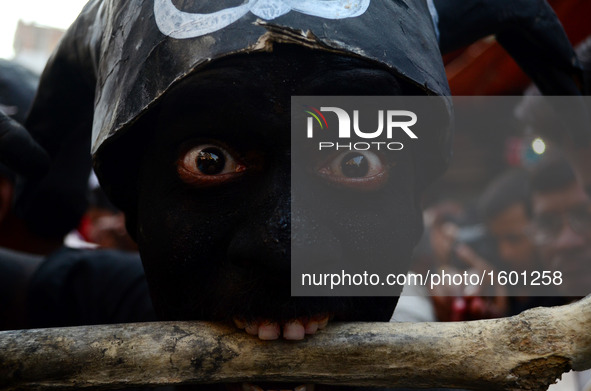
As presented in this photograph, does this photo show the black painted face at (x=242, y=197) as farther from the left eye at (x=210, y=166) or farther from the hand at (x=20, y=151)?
the hand at (x=20, y=151)

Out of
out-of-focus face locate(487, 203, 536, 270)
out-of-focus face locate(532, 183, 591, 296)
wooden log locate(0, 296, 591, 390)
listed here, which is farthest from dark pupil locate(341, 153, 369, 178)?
out-of-focus face locate(487, 203, 536, 270)

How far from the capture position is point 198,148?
4.87 ft

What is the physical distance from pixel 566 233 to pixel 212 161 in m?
2.18

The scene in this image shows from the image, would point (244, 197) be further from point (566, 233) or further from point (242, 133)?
point (566, 233)

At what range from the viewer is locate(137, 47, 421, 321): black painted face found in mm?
1337

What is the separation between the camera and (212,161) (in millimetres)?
1469

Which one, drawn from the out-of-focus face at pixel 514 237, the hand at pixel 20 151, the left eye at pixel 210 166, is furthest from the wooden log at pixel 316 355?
the out-of-focus face at pixel 514 237

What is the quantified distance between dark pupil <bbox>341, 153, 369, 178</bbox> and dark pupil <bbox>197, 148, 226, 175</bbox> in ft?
0.98

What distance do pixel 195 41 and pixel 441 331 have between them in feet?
2.74

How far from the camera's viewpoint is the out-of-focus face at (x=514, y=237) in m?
3.24

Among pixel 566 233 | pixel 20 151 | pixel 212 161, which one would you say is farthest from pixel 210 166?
pixel 566 233

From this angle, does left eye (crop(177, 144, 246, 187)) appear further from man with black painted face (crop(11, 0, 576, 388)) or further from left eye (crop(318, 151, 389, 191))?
left eye (crop(318, 151, 389, 191))

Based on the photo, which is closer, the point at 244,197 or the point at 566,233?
the point at 244,197

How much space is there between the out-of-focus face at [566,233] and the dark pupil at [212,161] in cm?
192
